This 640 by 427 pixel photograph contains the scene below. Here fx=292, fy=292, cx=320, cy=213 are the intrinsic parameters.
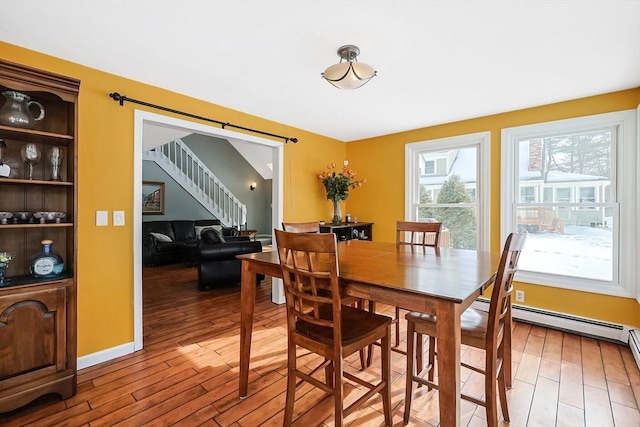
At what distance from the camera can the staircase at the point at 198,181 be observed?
7.38m

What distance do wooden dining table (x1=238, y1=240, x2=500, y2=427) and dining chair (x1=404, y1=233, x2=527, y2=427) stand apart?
0.10 meters

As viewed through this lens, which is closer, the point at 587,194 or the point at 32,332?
the point at 32,332

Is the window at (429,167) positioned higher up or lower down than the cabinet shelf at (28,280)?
higher up

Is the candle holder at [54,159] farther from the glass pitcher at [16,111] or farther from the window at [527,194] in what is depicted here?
the window at [527,194]

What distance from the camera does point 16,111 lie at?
1.87 m

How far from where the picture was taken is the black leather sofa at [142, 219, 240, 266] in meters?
5.92

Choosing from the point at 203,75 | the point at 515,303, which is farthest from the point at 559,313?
the point at 203,75

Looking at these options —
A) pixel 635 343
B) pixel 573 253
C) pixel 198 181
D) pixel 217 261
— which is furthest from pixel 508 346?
pixel 198 181

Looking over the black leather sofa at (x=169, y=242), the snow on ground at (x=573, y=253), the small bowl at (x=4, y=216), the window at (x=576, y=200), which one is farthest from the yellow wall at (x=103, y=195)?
the snow on ground at (x=573, y=253)

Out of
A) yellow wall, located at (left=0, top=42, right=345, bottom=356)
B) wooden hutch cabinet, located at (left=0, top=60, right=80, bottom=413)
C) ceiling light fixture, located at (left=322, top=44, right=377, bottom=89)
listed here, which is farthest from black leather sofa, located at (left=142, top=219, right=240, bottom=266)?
ceiling light fixture, located at (left=322, top=44, right=377, bottom=89)

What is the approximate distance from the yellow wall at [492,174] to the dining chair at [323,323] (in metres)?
2.54

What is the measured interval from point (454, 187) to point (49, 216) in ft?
13.4

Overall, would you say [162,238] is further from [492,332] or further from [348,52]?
[492,332]

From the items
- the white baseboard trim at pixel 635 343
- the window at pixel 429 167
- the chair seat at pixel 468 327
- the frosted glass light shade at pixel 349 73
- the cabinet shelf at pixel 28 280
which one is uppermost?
the frosted glass light shade at pixel 349 73
